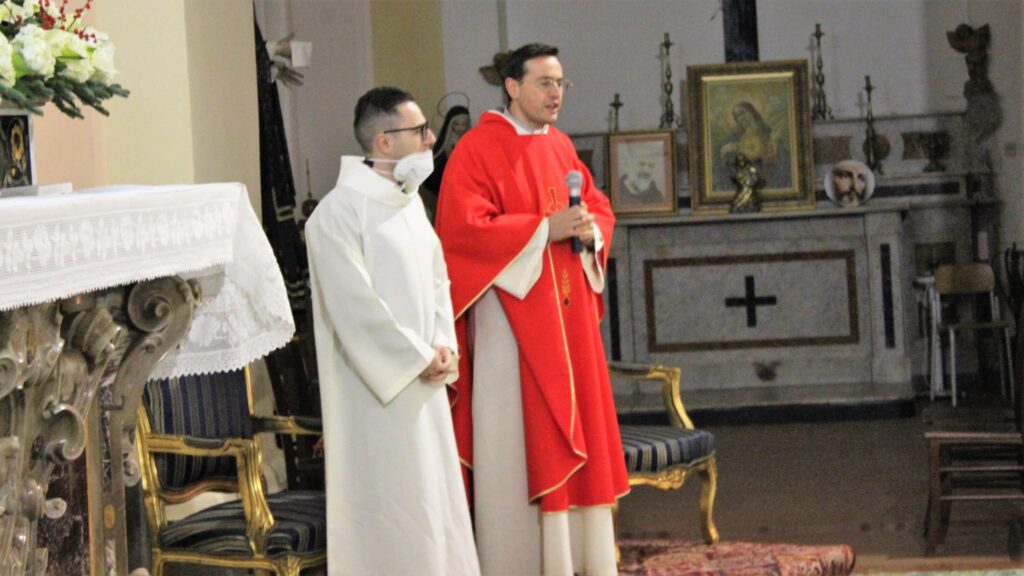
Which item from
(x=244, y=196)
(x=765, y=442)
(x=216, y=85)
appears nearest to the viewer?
(x=244, y=196)

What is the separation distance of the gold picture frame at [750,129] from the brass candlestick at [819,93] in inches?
18.2

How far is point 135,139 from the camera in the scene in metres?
5.31

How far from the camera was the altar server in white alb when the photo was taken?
450 centimetres

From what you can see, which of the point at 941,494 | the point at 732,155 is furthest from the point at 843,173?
the point at 941,494

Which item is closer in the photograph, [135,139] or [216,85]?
[135,139]

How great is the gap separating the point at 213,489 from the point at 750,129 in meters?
7.46

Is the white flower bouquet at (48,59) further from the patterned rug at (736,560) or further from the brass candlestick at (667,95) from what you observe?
the brass candlestick at (667,95)

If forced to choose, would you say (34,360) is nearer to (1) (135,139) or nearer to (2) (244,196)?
(2) (244,196)

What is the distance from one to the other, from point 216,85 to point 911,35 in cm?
758

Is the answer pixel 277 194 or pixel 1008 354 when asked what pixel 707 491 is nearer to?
pixel 277 194

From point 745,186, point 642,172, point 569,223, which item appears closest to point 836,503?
point 569,223

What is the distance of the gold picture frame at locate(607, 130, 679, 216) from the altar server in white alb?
672 cm

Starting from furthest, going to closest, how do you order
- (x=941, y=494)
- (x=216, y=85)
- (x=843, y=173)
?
(x=843, y=173) < (x=941, y=494) < (x=216, y=85)

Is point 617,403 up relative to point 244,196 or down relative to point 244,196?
down
